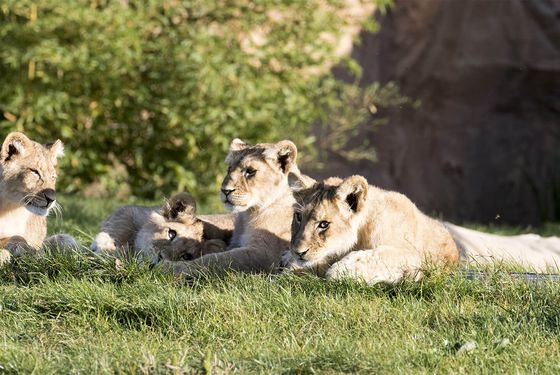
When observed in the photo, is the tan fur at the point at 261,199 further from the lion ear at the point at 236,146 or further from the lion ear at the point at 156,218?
the lion ear at the point at 156,218

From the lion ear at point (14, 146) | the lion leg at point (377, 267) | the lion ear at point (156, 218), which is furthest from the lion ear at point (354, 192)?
the lion ear at point (14, 146)

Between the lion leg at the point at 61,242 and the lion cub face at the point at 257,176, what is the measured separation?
1.05 meters

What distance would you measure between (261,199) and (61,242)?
1373mm

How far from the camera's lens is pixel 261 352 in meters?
4.91

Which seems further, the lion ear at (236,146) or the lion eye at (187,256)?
the lion ear at (236,146)

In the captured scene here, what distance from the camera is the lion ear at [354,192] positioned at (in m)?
6.04

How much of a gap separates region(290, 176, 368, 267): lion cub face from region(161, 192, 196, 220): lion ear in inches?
37.0

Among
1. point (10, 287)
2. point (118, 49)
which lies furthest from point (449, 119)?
point (10, 287)

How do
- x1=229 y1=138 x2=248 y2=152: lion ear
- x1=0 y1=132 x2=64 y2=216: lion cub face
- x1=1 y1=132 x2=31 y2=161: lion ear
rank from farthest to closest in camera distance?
x1=229 y1=138 x2=248 y2=152: lion ear → x1=1 y1=132 x2=31 y2=161: lion ear → x1=0 y1=132 x2=64 y2=216: lion cub face

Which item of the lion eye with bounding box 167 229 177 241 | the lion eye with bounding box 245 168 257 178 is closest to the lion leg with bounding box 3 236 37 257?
the lion eye with bounding box 167 229 177 241

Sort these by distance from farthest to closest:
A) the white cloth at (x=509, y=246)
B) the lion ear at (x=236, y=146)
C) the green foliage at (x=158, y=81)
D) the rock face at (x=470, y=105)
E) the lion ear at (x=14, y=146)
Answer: the rock face at (x=470, y=105), the green foliage at (x=158, y=81), the white cloth at (x=509, y=246), the lion ear at (x=236, y=146), the lion ear at (x=14, y=146)

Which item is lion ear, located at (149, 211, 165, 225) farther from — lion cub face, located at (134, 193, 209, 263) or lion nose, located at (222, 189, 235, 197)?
lion nose, located at (222, 189, 235, 197)

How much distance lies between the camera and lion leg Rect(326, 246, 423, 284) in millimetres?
5887

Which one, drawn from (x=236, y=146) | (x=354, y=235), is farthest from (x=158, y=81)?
(x=354, y=235)
